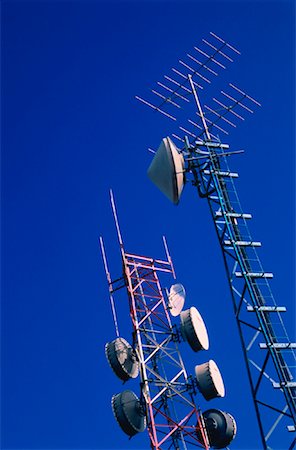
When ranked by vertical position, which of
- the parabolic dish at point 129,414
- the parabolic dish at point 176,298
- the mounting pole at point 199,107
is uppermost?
the mounting pole at point 199,107

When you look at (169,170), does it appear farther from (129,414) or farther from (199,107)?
(129,414)

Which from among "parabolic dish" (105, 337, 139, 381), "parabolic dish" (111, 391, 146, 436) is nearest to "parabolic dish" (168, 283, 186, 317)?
"parabolic dish" (105, 337, 139, 381)

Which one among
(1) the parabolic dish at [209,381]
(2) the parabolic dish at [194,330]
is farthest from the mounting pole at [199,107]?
(1) the parabolic dish at [209,381]

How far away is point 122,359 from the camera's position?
25.7m

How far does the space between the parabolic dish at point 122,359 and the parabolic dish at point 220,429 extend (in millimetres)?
3676

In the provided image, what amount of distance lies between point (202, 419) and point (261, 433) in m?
9.36

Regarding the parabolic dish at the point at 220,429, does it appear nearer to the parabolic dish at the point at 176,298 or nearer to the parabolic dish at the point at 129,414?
the parabolic dish at the point at 129,414

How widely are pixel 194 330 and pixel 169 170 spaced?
8.04 meters

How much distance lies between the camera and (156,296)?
2873cm

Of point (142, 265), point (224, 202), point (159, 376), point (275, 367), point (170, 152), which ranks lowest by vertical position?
point (275, 367)

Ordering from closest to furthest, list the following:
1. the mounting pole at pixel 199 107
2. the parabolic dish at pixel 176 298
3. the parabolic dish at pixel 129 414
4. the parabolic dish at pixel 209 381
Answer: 1. the mounting pole at pixel 199 107
2. the parabolic dish at pixel 209 381
3. the parabolic dish at pixel 129 414
4. the parabolic dish at pixel 176 298

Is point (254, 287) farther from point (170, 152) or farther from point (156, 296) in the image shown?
point (156, 296)

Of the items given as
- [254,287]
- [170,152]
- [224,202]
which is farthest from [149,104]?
[254,287]

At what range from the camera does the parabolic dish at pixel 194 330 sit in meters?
25.1
